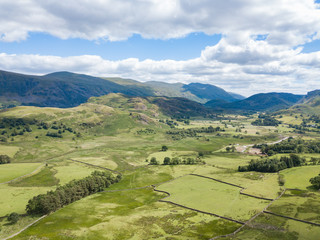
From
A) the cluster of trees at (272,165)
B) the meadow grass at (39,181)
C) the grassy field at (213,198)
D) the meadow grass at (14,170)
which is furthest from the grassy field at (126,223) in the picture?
the cluster of trees at (272,165)

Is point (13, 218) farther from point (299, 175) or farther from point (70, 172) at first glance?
point (299, 175)

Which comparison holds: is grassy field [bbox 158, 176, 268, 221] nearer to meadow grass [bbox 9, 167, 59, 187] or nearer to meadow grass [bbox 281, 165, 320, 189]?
meadow grass [bbox 281, 165, 320, 189]

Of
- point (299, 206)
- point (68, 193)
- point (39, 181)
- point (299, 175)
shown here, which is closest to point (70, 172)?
point (39, 181)

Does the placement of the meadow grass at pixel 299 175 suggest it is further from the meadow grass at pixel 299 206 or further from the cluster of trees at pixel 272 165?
the meadow grass at pixel 299 206

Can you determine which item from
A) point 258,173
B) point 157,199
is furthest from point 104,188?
point 258,173

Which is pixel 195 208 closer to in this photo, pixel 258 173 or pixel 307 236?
pixel 307 236

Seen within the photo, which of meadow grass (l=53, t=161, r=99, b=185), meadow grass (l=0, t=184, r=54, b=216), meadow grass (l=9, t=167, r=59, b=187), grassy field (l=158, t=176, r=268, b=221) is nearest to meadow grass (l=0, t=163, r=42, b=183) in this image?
meadow grass (l=9, t=167, r=59, b=187)
